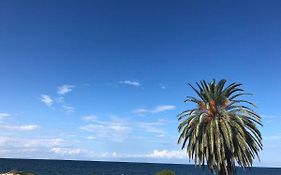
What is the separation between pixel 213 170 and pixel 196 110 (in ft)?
20.6

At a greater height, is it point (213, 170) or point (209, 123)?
point (209, 123)

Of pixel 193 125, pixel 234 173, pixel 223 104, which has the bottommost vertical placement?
pixel 234 173

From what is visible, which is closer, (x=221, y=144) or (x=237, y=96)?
(x=221, y=144)

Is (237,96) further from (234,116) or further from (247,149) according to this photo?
(247,149)

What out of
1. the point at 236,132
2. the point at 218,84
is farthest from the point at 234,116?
the point at 218,84

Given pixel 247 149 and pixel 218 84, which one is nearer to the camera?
pixel 247 149

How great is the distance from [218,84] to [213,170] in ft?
29.0

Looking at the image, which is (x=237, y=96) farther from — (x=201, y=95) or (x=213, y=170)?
(x=213, y=170)

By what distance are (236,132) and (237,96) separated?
Result: 392cm

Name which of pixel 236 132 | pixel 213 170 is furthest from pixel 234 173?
pixel 236 132

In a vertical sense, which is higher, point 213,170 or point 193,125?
point 193,125

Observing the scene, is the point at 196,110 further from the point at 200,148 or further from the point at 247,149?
the point at 247,149

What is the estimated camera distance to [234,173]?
33.7m

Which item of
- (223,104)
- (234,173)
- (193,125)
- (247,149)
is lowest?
(234,173)
